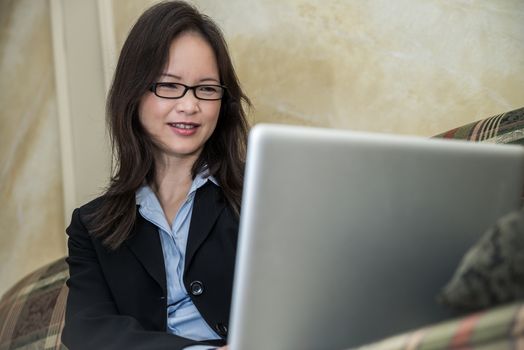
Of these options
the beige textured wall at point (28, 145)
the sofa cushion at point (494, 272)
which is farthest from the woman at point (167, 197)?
the beige textured wall at point (28, 145)

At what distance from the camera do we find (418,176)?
0.89 m

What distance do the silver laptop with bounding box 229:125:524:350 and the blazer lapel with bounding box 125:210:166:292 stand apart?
0.74m

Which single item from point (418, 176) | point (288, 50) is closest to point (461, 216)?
point (418, 176)

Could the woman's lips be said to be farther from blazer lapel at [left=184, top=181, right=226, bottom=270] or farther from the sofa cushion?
the sofa cushion

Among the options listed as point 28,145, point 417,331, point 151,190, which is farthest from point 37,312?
point 417,331

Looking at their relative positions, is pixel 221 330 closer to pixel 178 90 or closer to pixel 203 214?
pixel 203 214

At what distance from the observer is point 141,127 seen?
1770mm

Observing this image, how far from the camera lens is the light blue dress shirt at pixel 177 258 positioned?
5.14ft

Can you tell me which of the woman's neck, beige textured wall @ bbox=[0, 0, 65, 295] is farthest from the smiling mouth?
beige textured wall @ bbox=[0, 0, 65, 295]

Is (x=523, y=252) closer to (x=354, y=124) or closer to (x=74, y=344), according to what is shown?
(x=74, y=344)

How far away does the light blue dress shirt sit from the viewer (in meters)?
1.57

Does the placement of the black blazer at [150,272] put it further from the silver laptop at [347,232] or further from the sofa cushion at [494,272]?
the sofa cushion at [494,272]

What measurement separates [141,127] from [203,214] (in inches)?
11.8

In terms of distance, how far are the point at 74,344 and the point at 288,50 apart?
4.20ft
